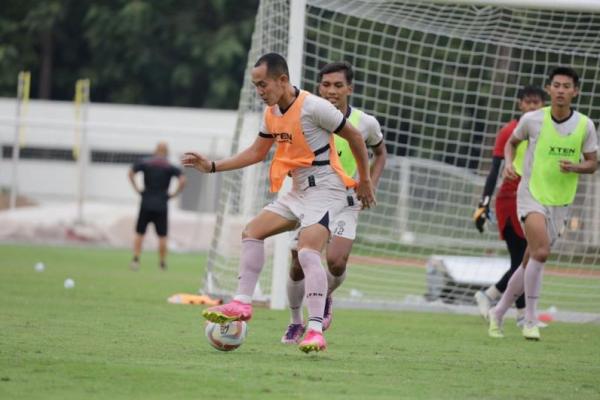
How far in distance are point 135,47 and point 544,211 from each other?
37788 millimetres

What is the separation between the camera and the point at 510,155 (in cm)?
1070

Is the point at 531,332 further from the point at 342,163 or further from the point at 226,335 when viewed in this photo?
the point at 226,335

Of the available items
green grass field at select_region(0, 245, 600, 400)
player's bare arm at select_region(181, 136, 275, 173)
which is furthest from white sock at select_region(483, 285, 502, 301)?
player's bare arm at select_region(181, 136, 275, 173)

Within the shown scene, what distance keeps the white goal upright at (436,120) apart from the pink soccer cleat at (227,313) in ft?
15.4

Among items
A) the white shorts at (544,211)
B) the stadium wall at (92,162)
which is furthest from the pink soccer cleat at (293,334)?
the stadium wall at (92,162)

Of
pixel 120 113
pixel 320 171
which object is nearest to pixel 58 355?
pixel 320 171

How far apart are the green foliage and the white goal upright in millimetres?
28172

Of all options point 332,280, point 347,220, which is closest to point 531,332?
point 332,280

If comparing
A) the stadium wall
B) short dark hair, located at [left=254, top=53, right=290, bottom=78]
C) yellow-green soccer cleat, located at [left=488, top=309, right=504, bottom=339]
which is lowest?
the stadium wall

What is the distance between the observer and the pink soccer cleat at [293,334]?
9127mm

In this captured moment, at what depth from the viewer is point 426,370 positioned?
307 inches

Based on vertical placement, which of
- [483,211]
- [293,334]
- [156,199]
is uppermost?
[483,211]

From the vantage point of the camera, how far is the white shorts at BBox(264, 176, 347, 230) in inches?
328

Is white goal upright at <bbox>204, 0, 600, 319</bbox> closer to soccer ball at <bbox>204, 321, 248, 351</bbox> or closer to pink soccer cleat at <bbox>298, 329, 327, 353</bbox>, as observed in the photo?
soccer ball at <bbox>204, 321, 248, 351</bbox>
